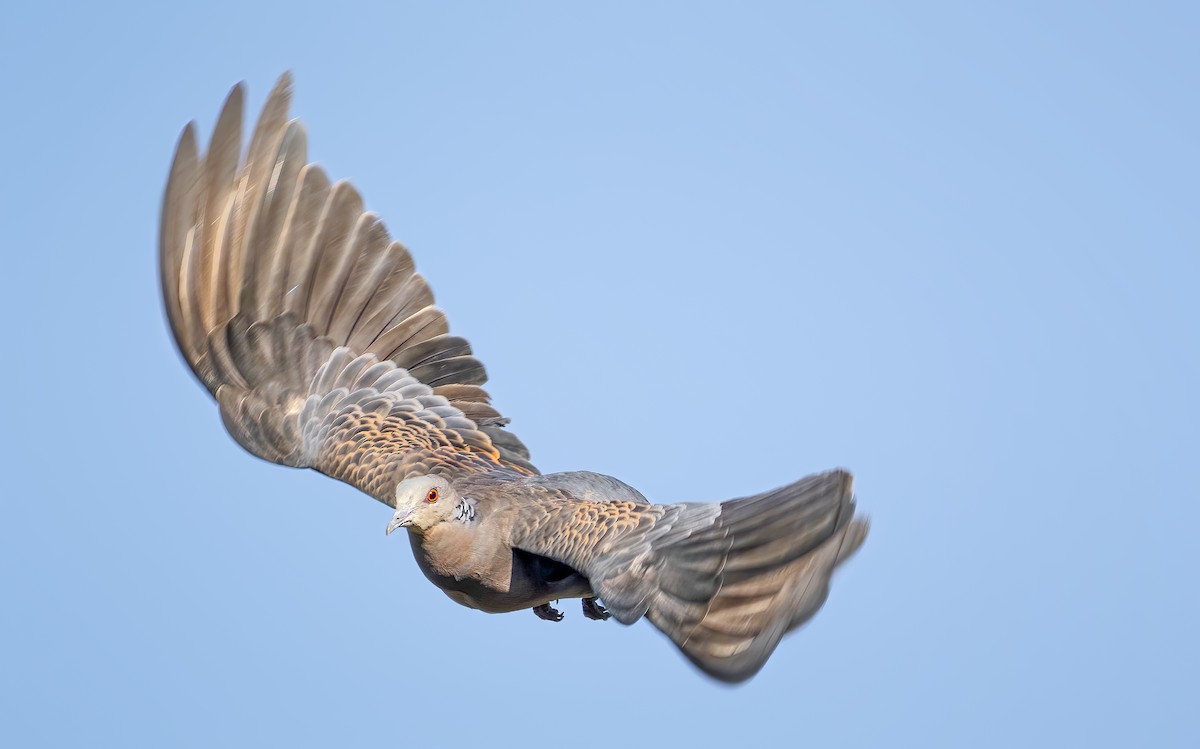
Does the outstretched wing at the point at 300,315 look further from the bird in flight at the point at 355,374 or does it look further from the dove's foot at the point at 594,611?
the dove's foot at the point at 594,611

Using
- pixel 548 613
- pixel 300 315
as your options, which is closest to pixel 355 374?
pixel 300 315

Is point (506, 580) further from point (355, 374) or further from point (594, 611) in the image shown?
point (355, 374)

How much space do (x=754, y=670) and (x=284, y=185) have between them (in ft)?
19.0

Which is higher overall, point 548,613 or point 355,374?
point 355,374

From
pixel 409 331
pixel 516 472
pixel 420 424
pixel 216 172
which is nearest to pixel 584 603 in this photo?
pixel 516 472

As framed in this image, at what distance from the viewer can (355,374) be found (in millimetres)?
11836

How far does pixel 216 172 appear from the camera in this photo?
11578 mm

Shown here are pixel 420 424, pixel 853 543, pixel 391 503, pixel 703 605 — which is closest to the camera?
pixel 853 543

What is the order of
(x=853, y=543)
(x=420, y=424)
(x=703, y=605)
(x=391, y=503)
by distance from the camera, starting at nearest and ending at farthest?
(x=853, y=543) < (x=703, y=605) < (x=391, y=503) < (x=420, y=424)

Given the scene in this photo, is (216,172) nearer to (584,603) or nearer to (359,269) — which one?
(359,269)

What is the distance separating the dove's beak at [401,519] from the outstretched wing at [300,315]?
1381mm

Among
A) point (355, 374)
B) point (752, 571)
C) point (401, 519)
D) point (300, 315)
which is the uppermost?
point (300, 315)

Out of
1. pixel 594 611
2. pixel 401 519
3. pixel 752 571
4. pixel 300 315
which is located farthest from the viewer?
pixel 300 315

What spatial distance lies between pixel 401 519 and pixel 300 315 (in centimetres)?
280
